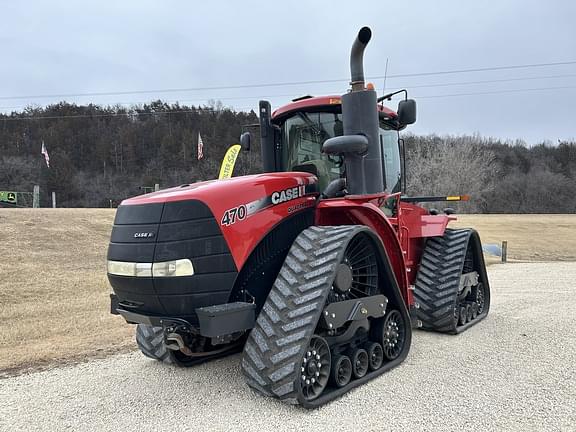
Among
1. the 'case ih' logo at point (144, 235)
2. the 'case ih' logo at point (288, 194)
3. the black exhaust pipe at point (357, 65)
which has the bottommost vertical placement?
the 'case ih' logo at point (144, 235)

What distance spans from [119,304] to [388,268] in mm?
2440

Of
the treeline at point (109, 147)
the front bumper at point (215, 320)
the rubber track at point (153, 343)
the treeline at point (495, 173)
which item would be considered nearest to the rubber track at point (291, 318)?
the front bumper at point (215, 320)

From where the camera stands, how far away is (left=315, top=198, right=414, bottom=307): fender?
4598 millimetres

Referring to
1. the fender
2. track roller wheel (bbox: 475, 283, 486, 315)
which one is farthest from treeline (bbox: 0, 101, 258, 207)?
the fender

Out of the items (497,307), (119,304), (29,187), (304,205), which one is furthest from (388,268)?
(29,187)

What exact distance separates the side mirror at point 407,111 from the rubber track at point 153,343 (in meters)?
3.34

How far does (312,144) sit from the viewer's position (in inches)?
205

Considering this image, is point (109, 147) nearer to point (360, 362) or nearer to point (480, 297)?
point (480, 297)

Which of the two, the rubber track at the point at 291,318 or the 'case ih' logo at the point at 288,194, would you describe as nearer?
the rubber track at the point at 291,318

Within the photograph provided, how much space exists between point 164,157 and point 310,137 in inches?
3037

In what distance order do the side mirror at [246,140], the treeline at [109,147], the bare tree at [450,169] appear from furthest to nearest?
the treeline at [109,147] < the bare tree at [450,169] < the side mirror at [246,140]

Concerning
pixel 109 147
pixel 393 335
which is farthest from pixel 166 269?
pixel 109 147

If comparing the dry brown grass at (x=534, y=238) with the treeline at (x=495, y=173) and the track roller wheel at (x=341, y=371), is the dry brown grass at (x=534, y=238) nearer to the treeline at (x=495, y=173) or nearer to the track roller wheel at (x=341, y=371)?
the treeline at (x=495, y=173)

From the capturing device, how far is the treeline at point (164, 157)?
57.9 meters
